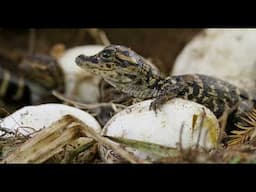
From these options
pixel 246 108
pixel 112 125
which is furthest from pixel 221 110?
pixel 112 125

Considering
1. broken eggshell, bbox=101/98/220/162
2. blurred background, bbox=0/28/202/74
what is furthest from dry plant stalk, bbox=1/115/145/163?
blurred background, bbox=0/28/202/74

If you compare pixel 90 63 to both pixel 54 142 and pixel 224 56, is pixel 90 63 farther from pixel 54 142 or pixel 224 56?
pixel 224 56

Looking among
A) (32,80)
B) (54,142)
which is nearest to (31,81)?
(32,80)

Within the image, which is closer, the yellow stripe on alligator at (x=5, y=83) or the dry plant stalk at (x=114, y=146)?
the dry plant stalk at (x=114, y=146)

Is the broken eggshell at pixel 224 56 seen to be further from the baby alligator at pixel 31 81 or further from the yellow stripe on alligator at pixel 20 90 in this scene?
the yellow stripe on alligator at pixel 20 90

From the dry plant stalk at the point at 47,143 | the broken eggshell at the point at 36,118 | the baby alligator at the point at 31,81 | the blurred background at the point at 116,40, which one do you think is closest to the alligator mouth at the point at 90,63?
the broken eggshell at the point at 36,118
